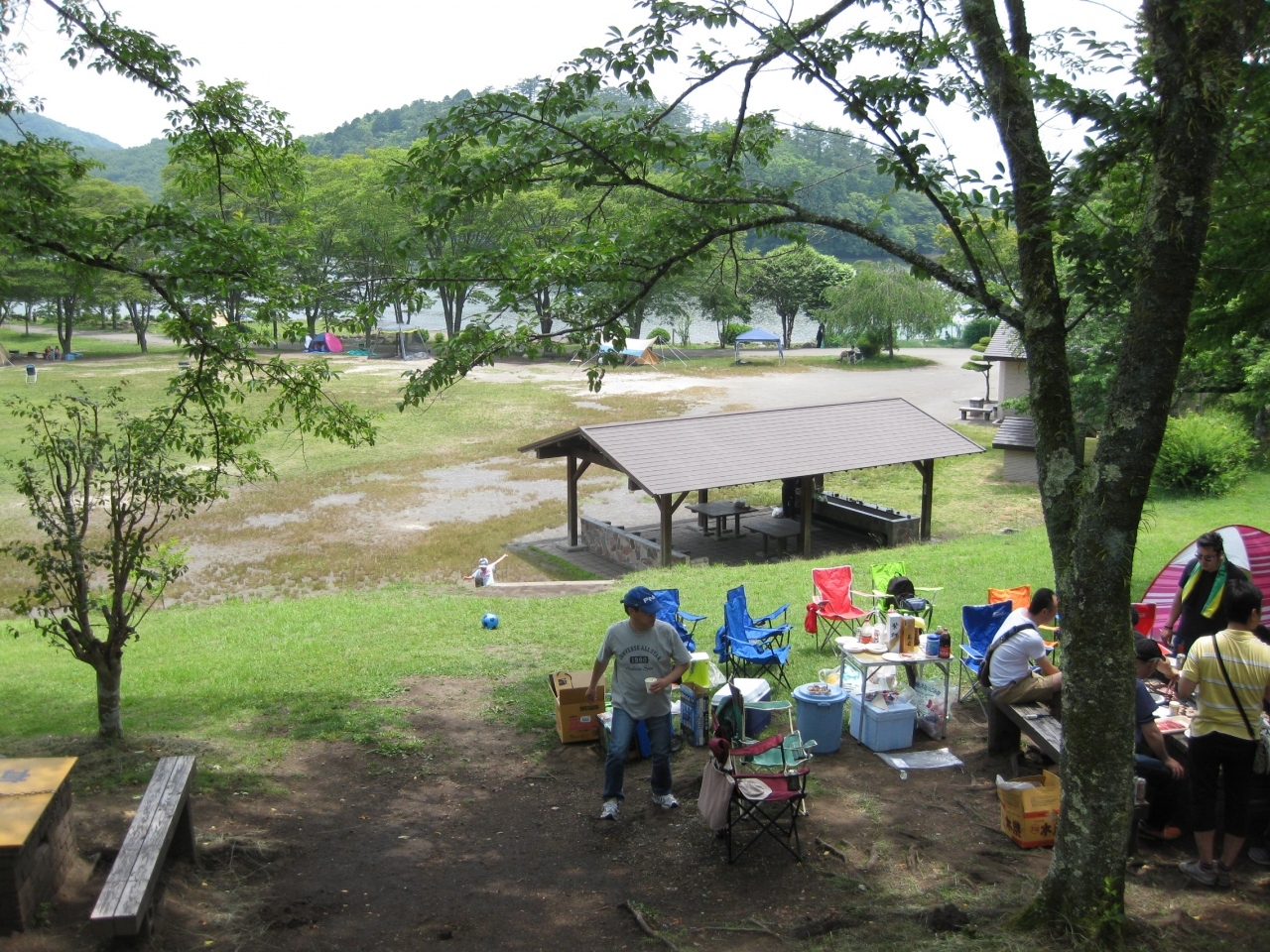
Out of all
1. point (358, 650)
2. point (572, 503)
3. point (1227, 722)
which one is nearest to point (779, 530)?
point (572, 503)

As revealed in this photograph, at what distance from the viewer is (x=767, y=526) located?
1883cm

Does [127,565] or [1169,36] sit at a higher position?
[1169,36]

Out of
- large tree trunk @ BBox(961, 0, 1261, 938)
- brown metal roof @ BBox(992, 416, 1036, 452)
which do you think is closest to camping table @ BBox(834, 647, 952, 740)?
large tree trunk @ BBox(961, 0, 1261, 938)

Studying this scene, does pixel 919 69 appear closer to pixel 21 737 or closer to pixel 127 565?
pixel 127 565

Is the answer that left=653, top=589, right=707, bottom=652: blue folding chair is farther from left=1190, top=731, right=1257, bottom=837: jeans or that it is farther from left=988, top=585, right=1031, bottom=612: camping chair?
left=1190, top=731, right=1257, bottom=837: jeans

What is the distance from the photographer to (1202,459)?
20.2 metres

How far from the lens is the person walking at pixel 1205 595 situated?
699 centimetres

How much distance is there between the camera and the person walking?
699 centimetres

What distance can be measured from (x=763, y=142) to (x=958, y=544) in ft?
36.0

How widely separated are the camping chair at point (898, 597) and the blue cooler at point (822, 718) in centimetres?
253

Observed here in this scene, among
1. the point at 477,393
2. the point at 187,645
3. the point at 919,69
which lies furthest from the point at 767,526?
the point at 477,393

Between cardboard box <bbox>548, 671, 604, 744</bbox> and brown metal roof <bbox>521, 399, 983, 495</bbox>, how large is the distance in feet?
31.0

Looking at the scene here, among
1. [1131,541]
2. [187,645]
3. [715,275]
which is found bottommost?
[187,645]

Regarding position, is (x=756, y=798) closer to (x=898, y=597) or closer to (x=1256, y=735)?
(x=1256, y=735)
